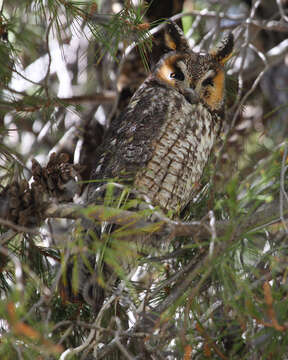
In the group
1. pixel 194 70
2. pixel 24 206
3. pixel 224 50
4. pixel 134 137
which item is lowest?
pixel 24 206

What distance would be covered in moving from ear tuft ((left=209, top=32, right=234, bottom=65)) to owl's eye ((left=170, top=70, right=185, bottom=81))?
0.58 ft

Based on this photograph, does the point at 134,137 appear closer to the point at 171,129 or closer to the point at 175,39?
the point at 171,129

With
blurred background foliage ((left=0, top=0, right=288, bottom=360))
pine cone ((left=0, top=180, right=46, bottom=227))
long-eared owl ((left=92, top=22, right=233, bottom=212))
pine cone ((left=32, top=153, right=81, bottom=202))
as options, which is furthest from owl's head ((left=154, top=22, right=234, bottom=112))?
pine cone ((left=0, top=180, right=46, bottom=227))

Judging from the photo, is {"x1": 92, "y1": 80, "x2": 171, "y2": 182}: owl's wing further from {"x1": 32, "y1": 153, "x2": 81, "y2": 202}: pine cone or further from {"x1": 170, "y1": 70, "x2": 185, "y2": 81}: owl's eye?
{"x1": 32, "y1": 153, "x2": 81, "y2": 202}: pine cone

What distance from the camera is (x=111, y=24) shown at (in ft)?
5.19

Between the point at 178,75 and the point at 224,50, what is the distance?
245 millimetres

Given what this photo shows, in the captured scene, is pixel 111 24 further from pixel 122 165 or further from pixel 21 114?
pixel 122 165

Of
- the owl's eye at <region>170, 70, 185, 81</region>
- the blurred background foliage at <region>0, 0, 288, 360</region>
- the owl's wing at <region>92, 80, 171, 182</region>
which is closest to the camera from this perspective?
the blurred background foliage at <region>0, 0, 288, 360</region>

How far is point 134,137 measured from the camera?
1.95m

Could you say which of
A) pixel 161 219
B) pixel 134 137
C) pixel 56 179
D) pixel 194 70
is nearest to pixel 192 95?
pixel 194 70

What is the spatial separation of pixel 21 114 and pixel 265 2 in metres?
2.59

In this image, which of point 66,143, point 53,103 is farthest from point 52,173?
point 66,143

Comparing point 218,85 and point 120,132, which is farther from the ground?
point 218,85

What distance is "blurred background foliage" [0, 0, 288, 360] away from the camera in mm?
1119
